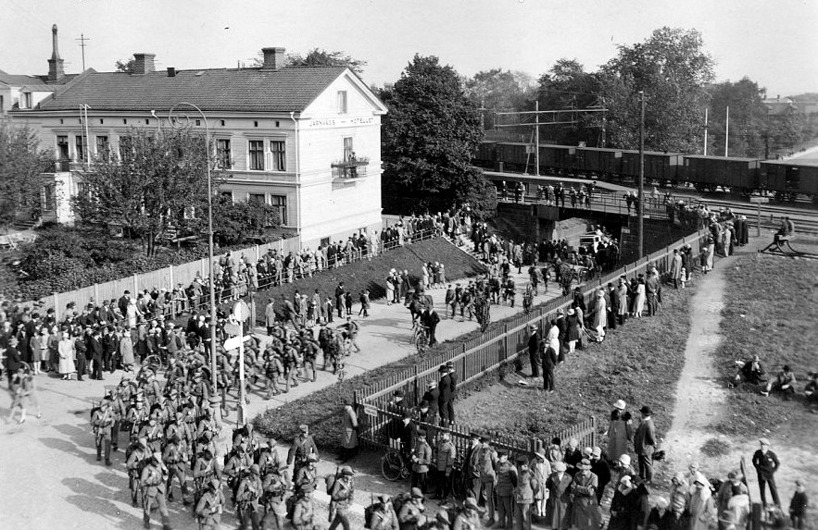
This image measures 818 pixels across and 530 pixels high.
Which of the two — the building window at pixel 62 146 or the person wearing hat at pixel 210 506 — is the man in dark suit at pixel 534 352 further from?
the building window at pixel 62 146

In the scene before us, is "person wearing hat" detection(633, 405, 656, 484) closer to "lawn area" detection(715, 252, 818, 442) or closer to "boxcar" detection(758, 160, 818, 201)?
"lawn area" detection(715, 252, 818, 442)

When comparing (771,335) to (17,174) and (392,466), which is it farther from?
(17,174)

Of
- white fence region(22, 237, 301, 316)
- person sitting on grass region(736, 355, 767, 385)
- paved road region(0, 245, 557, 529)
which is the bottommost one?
paved road region(0, 245, 557, 529)

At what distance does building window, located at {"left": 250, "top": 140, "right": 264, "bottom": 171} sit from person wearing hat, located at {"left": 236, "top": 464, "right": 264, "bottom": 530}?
96.6 feet

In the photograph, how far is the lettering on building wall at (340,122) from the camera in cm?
4304

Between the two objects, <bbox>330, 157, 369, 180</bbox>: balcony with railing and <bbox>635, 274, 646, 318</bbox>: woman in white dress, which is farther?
<bbox>330, 157, 369, 180</bbox>: balcony with railing

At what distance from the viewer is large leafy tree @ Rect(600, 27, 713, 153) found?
246ft

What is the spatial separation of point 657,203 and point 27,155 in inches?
1226

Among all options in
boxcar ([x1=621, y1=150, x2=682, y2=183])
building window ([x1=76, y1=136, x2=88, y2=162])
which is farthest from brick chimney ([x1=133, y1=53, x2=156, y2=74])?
boxcar ([x1=621, y1=150, x2=682, y2=183])

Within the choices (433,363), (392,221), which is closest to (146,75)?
(392,221)

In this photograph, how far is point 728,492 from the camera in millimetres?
14094

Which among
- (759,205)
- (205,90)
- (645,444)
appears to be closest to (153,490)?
(645,444)

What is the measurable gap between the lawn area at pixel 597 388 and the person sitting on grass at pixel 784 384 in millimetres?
2335

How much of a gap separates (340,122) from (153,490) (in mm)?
31502
